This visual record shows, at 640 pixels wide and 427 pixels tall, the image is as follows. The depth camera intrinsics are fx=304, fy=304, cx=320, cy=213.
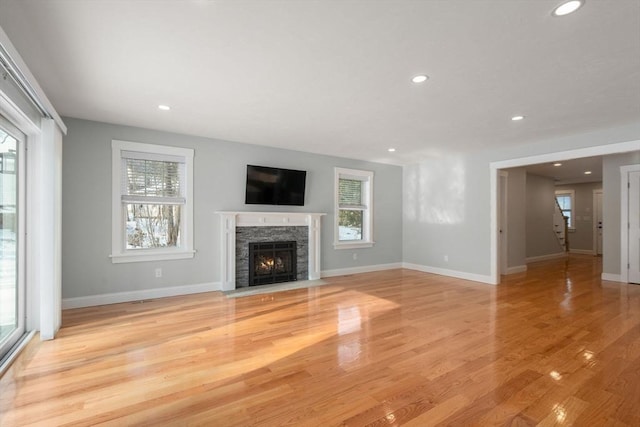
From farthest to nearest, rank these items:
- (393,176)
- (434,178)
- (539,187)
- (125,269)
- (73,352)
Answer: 1. (539,187)
2. (393,176)
3. (434,178)
4. (125,269)
5. (73,352)

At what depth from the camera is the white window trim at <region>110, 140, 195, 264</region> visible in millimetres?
4141

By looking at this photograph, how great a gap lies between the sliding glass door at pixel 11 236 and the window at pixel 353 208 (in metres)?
4.59

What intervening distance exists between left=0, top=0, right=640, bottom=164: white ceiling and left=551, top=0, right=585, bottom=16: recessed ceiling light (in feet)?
0.17

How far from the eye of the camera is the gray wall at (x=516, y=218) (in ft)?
21.8

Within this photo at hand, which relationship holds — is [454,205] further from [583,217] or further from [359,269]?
[583,217]

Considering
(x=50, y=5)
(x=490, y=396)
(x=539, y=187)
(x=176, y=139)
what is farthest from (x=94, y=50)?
(x=539, y=187)

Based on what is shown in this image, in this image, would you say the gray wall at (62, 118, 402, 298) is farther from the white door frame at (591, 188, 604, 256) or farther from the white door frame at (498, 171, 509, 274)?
the white door frame at (591, 188, 604, 256)

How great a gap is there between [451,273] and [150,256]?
17.8 feet

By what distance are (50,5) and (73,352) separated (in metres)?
→ 2.67

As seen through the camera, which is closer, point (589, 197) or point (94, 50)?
point (94, 50)

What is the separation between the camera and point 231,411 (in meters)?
1.86

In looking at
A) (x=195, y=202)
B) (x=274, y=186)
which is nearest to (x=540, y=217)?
(x=274, y=186)

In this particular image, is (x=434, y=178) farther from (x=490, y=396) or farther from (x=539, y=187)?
(x=490, y=396)

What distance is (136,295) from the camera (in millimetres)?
4277
